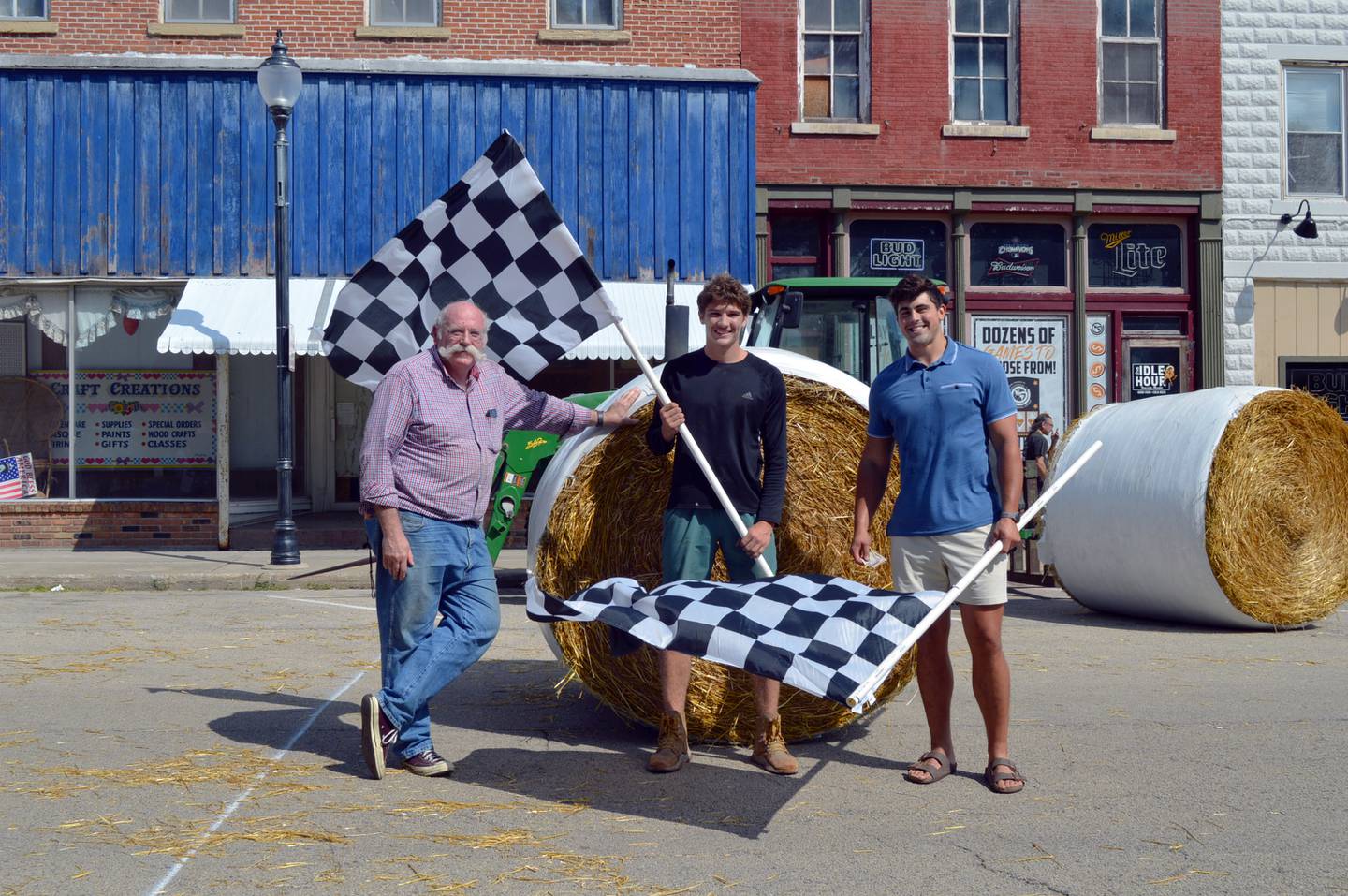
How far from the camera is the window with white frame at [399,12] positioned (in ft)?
57.4

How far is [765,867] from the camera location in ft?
14.0

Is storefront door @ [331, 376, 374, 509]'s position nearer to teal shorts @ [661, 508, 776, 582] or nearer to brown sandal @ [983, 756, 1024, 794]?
teal shorts @ [661, 508, 776, 582]

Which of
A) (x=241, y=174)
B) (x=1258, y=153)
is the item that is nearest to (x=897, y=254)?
(x=1258, y=153)

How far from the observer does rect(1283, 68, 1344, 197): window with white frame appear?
19.6 meters

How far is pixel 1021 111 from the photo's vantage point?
18.9m

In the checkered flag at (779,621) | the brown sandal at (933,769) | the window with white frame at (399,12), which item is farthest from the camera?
the window with white frame at (399,12)

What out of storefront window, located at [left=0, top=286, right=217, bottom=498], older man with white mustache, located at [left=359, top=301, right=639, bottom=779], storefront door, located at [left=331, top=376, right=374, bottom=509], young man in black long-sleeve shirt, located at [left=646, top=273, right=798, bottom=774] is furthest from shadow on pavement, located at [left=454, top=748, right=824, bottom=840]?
storefront door, located at [left=331, top=376, right=374, bottom=509]

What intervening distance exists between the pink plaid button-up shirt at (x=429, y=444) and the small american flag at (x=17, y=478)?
1257 cm

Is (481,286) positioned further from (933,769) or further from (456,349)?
(933,769)

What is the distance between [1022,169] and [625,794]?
608 inches

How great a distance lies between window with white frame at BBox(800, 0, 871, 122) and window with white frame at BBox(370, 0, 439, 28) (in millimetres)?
4989

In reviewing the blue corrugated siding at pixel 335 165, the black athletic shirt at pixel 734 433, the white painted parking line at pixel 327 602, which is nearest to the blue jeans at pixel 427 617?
the black athletic shirt at pixel 734 433

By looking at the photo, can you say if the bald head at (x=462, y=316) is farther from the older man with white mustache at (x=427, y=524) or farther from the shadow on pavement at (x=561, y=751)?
the shadow on pavement at (x=561, y=751)

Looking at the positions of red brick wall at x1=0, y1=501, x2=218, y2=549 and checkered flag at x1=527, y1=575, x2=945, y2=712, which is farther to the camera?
red brick wall at x1=0, y1=501, x2=218, y2=549
